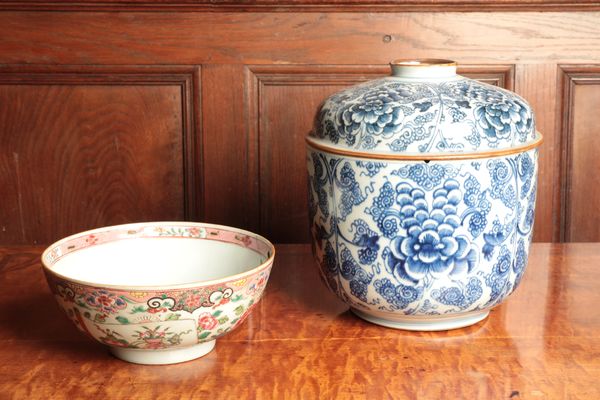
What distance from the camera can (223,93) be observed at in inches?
50.1

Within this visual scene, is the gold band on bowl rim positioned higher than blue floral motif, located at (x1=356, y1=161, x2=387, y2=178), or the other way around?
the gold band on bowl rim

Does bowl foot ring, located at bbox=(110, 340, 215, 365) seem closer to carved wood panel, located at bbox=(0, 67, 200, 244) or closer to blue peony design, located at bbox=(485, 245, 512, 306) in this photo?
blue peony design, located at bbox=(485, 245, 512, 306)

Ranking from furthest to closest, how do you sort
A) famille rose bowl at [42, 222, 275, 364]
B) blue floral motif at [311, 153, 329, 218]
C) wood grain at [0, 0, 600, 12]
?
wood grain at [0, 0, 600, 12] → blue floral motif at [311, 153, 329, 218] → famille rose bowl at [42, 222, 275, 364]

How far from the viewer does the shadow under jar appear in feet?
2.34

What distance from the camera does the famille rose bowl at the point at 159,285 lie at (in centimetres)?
66

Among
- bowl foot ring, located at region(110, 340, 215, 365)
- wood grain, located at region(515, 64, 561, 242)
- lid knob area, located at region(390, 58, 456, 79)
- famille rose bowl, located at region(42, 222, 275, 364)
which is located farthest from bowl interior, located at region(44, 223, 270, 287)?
wood grain, located at region(515, 64, 561, 242)

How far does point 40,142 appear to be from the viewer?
51.3 inches

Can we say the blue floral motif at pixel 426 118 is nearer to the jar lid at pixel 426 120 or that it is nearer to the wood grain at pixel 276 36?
the jar lid at pixel 426 120

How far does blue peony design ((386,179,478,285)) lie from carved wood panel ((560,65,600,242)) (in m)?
0.64

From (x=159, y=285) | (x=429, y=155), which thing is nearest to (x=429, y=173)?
(x=429, y=155)

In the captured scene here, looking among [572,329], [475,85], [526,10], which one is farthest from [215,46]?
[572,329]

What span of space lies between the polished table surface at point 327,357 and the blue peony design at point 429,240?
7cm

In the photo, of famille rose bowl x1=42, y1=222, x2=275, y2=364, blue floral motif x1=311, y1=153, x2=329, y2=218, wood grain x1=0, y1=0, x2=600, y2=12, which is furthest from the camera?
wood grain x1=0, y1=0, x2=600, y2=12

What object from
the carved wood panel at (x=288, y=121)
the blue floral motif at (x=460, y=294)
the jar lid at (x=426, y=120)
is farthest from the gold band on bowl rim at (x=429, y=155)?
the carved wood panel at (x=288, y=121)
